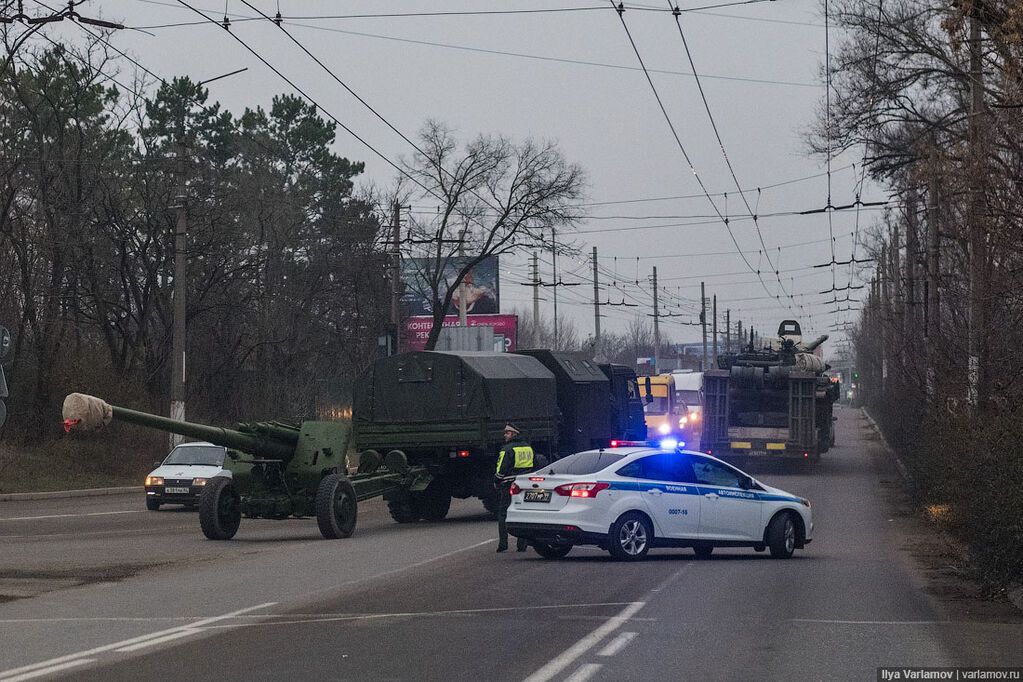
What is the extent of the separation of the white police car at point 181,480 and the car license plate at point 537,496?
1085cm

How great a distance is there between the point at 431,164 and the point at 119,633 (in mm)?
44540

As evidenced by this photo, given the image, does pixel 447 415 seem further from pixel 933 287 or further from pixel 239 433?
pixel 933 287

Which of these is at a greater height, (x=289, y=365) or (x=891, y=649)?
(x=289, y=365)

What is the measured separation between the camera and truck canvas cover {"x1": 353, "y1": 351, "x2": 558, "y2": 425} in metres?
23.8

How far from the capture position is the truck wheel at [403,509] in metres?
24.5

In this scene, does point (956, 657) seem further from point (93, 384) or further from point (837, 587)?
point (93, 384)

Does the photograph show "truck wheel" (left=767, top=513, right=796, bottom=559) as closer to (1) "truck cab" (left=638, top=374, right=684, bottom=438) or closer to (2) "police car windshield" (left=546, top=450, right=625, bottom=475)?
(2) "police car windshield" (left=546, top=450, right=625, bottom=475)

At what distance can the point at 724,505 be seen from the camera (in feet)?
57.9

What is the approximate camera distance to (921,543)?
20.4 m

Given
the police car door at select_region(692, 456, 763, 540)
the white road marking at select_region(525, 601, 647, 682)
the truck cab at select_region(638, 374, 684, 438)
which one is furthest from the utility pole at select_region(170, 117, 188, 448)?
the white road marking at select_region(525, 601, 647, 682)

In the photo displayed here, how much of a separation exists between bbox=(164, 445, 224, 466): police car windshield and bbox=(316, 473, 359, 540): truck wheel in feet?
25.3

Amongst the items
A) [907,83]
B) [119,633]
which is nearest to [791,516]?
[119,633]

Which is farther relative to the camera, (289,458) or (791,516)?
(289,458)

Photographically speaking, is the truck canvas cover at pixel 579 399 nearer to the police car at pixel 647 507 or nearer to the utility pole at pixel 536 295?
the police car at pixel 647 507
